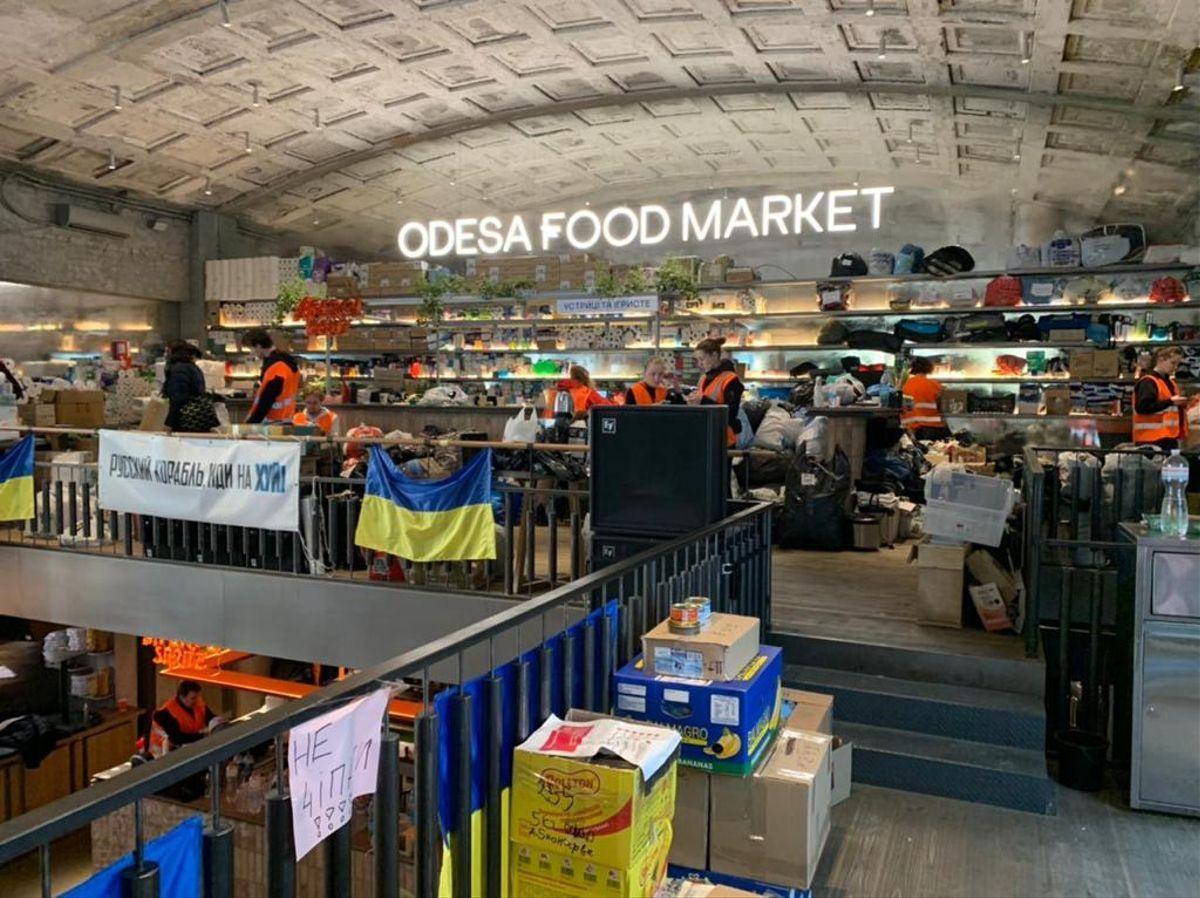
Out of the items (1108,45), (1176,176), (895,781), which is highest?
(1108,45)

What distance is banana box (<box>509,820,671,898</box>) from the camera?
6.70 feet

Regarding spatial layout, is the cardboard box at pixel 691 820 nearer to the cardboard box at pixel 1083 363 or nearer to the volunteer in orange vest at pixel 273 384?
the volunteer in orange vest at pixel 273 384

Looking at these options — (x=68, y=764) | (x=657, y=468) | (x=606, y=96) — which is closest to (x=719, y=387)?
(x=657, y=468)

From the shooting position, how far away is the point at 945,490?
4.94m

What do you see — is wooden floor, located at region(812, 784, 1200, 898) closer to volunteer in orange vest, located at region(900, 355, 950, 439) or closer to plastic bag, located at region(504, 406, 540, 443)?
plastic bag, located at region(504, 406, 540, 443)

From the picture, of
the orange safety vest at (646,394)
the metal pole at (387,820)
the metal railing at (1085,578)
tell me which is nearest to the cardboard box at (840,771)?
the metal railing at (1085,578)

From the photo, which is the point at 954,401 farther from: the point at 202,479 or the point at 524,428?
the point at 202,479

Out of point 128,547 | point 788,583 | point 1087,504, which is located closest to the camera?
point 1087,504

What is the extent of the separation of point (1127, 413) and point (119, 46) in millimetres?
10831

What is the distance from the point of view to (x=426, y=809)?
2.03 m

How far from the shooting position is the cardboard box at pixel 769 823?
277 centimetres

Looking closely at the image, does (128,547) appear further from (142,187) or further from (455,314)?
(142,187)

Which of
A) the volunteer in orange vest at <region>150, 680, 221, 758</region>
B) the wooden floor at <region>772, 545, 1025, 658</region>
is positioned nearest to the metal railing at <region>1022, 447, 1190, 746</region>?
the wooden floor at <region>772, 545, 1025, 658</region>

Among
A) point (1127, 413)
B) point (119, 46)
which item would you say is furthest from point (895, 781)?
point (119, 46)
